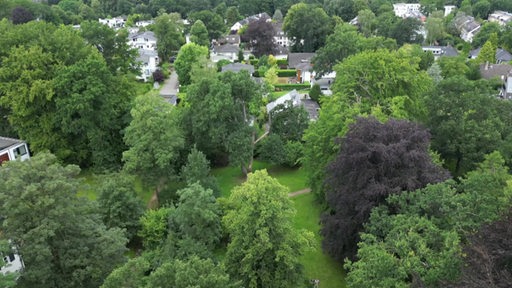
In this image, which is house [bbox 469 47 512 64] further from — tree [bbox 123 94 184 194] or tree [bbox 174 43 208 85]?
tree [bbox 123 94 184 194]

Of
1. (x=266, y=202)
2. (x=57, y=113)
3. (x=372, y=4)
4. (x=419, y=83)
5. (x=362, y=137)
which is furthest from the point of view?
(x=372, y=4)

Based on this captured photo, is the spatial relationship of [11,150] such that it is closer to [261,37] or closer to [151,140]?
[151,140]

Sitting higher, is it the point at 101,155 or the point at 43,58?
the point at 43,58

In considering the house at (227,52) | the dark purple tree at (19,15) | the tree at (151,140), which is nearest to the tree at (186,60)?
the house at (227,52)

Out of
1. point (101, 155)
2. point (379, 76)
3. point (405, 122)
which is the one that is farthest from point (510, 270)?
point (101, 155)

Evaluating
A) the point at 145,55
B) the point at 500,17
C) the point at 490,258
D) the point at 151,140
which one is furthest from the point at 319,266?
the point at 500,17

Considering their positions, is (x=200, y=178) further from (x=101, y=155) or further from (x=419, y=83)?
(x=419, y=83)
